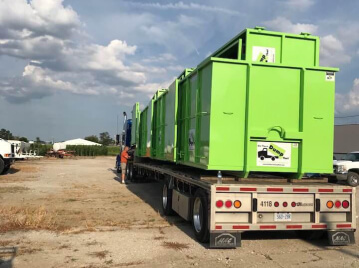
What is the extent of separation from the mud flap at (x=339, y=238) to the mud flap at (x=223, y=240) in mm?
1694

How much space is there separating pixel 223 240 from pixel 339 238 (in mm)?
2118

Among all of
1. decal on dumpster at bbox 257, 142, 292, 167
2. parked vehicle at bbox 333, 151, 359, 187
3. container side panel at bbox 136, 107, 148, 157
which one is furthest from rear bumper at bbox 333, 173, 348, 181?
container side panel at bbox 136, 107, 148, 157

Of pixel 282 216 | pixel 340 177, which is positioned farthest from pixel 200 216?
pixel 340 177

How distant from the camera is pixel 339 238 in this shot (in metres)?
6.73

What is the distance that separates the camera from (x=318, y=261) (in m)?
5.91

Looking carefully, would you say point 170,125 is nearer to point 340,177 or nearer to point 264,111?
point 264,111

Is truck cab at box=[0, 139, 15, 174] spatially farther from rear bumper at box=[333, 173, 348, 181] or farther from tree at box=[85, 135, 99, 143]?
tree at box=[85, 135, 99, 143]

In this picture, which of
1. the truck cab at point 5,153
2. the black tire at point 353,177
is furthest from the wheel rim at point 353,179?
the truck cab at point 5,153

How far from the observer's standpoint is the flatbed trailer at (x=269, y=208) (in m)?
6.27

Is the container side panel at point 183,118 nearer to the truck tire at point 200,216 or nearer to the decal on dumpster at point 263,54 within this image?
the truck tire at point 200,216

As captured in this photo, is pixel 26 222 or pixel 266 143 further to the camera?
pixel 26 222

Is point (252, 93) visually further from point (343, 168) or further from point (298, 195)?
point (343, 168)

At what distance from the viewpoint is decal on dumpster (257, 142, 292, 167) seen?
6.71 meters

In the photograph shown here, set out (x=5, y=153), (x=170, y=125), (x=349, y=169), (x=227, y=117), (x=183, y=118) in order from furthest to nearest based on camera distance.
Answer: (x=5, y=153), (x=349, y=169), (x=170, y=125), (x=183, y=118), (x=227, y=117)
